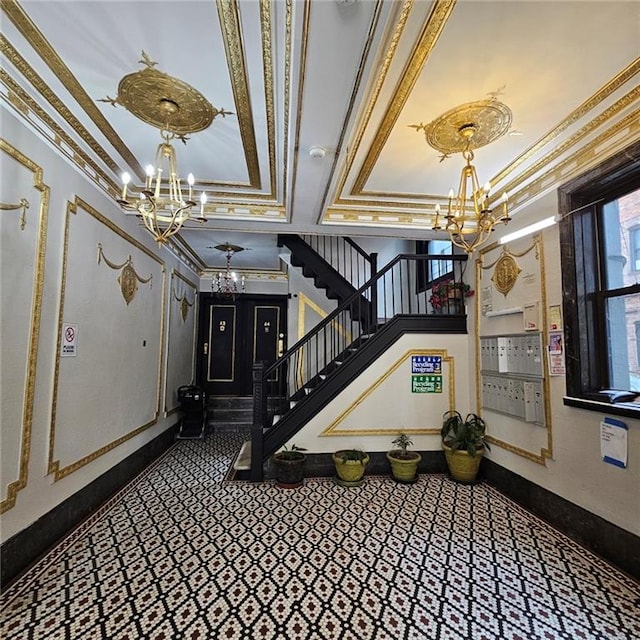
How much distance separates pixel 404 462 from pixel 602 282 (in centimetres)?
255

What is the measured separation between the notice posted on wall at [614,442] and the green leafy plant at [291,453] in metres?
2.75

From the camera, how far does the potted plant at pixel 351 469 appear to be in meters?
3.67

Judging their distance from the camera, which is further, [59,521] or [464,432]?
[464,432]

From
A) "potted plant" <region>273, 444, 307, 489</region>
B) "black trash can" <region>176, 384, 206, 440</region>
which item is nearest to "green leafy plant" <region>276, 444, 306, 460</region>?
"potted plant" <region>273, 444, 307, 489</region>

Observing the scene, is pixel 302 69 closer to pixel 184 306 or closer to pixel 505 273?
pixel 505 273

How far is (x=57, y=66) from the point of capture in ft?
6.50

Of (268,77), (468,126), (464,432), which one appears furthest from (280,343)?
(268,77)

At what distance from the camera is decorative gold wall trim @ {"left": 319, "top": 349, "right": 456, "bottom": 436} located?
13.3 feet

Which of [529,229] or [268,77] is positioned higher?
[268,77]

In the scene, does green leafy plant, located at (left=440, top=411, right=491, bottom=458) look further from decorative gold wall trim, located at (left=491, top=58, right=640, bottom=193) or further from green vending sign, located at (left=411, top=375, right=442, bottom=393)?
decorative gold wall trim, located at (left=491, top=58, right=640, bottom=193)

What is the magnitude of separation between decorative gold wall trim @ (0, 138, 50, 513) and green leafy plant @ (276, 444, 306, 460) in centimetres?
224

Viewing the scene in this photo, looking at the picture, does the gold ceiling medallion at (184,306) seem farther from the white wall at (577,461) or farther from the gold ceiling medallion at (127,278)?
the white wall at (577,461)

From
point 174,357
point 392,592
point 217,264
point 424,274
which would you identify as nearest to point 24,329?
point 392,592

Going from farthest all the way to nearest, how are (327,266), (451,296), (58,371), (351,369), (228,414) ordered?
1. (228,414)
2. (327,266)
3. (451,296)
4. (351,369)
5. (58,371)
